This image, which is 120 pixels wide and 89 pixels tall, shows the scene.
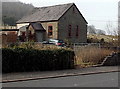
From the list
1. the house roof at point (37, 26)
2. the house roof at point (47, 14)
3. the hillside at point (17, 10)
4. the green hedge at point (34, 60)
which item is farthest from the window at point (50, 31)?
the green hedge at point (34, 60)

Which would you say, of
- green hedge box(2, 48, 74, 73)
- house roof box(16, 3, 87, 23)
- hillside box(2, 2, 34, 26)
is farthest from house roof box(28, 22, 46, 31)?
green hedge box(2, 48, 74, 73)

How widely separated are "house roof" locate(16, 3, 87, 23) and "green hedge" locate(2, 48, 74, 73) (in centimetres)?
3078

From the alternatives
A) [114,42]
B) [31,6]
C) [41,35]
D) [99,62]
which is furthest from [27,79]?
[31,6]

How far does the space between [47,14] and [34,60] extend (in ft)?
121

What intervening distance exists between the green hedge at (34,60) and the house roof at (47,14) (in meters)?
30.8

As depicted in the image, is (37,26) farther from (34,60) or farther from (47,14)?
(34,60)

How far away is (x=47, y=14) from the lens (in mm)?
52531

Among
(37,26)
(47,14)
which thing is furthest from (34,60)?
(47,14)

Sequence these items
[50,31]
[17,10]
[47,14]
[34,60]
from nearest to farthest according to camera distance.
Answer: [34,60]
[50,31]
[47,14]
[17,10]

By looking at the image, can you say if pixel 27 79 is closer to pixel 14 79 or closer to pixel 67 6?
pixel 14 79

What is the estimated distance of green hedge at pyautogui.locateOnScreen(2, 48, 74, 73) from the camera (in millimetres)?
15209

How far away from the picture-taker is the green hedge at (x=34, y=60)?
1521cm

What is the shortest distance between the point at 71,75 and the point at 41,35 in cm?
3606

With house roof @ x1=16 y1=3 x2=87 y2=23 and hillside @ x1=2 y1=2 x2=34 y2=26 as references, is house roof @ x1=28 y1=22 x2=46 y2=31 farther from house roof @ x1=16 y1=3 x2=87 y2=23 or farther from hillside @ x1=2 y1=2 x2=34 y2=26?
hillside @ x1=2 y1=2 x2=34 y2=26
